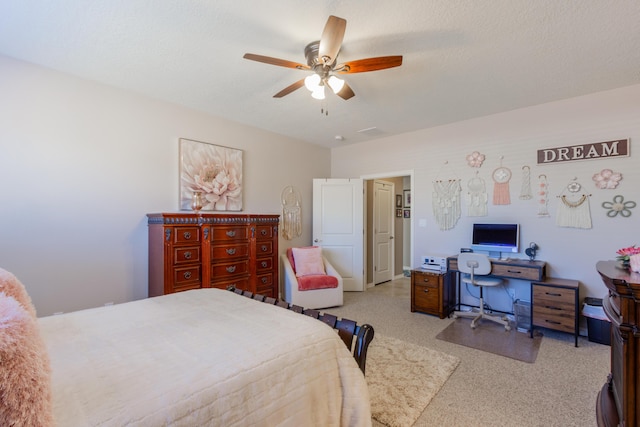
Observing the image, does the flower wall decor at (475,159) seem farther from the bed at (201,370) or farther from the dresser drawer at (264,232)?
the bed at (201,370)

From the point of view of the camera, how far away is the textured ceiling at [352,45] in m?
1.96

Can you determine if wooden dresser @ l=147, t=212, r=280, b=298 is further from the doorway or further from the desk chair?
the desk chair

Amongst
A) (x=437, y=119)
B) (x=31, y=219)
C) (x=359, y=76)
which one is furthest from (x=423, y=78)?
(x=31, y=219)

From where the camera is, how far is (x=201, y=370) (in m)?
1.08

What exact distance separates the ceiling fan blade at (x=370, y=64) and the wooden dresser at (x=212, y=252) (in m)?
2.16

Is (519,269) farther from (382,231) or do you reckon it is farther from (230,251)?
(230,251)

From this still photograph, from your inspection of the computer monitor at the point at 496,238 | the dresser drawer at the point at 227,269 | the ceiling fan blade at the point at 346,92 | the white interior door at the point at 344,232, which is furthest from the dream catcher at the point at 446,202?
the dresser drawer at the point at 227,269

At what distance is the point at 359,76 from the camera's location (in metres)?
2.86

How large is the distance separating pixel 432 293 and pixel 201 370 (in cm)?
345

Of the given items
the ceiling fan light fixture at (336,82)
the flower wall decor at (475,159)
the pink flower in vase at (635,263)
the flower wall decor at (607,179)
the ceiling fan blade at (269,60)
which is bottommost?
the pink flower in vase at (635,263)

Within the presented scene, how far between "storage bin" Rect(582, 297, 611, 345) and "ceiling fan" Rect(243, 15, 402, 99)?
3244 mm

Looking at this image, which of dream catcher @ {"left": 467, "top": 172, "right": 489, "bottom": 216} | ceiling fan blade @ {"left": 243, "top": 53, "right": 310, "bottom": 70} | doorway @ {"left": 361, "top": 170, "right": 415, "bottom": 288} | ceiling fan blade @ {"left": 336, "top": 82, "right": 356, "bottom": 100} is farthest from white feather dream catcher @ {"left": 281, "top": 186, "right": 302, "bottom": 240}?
ceiling fan blade @ {"left": 243, "top": 53, "right": 310, "bottom": 70}

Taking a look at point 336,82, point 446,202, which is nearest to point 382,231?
point 446,202

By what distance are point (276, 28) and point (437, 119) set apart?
2797 mm
